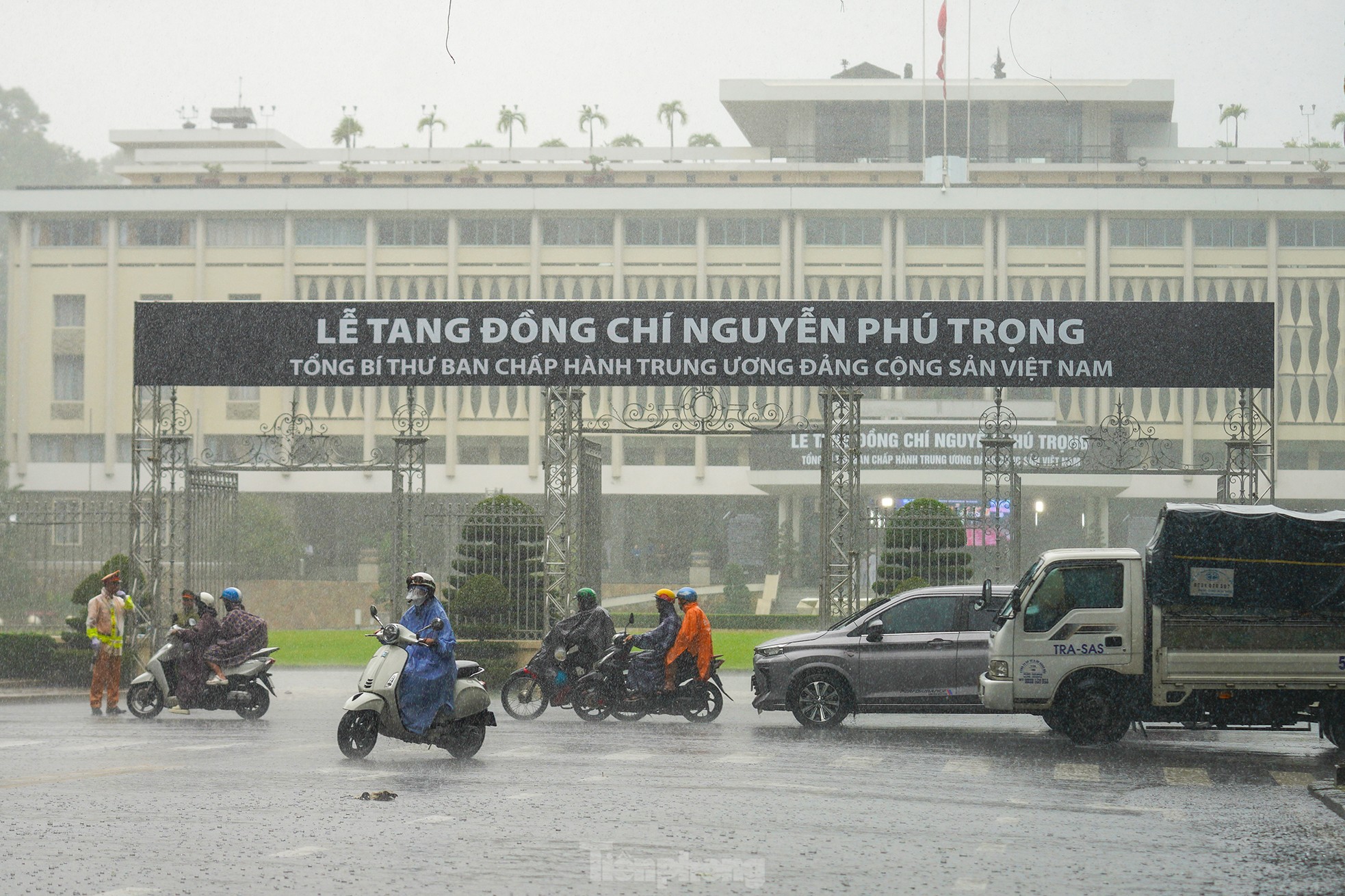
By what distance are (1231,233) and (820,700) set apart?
59211 millimetres

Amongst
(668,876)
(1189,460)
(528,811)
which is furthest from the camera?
(1189,460)

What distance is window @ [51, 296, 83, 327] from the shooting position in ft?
232

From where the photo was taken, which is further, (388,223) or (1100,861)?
(388,223)

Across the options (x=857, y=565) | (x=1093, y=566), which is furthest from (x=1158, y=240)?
(x=1093, y=566)

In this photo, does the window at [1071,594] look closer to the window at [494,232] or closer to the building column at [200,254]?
the window at [494,232]

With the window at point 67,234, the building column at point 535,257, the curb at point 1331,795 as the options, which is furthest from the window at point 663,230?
the curb at point 1331,795

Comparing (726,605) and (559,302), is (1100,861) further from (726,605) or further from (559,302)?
(726,605)

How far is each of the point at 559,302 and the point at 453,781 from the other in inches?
406

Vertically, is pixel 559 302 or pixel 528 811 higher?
pixel 559 302

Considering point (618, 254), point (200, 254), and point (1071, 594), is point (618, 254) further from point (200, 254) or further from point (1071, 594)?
point (1071, 594)

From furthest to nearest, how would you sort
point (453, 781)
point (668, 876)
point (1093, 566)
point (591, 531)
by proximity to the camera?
point (591, 531) → point (1093, 566) → point (453, 781) → point (668, 876)

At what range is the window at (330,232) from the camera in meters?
70.6

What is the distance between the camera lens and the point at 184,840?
26.9 ft

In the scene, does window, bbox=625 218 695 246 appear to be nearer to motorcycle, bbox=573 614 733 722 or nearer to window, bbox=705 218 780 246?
Result: window, bbox=705 218 780 246
